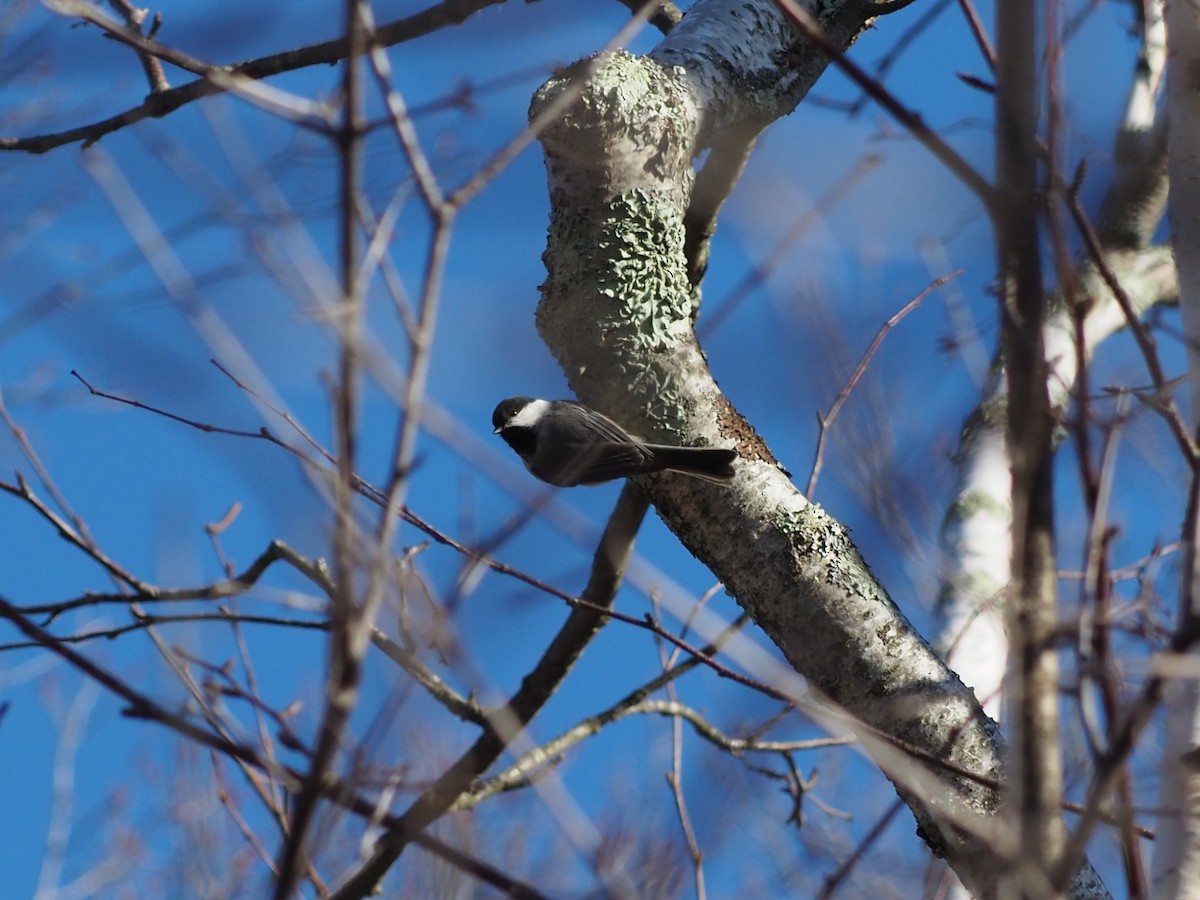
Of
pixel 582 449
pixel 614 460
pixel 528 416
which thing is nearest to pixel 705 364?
pixel 614 460

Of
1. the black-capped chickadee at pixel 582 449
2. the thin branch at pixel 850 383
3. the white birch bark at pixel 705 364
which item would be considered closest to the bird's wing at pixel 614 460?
the black-capped chickadee at pixel 582 449

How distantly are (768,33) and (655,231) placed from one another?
764 mm

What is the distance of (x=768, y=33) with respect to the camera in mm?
3094

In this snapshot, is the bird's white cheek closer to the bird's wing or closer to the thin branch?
the bird's wing

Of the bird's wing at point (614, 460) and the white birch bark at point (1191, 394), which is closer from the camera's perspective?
the white birch bark at point (1191, 394)

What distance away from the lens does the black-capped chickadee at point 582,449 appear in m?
2.54

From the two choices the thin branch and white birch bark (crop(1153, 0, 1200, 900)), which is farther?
the thin branch

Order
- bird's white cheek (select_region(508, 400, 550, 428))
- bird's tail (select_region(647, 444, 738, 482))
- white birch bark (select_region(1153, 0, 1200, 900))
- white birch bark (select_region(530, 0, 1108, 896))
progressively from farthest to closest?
bird's white cheek (select_region(508, 400, 550, 428))
bird's tail (select_region(647, 444, 738, 482))
white birch bark (select_region(530, 0, 1108, 896))
white birch bark (select_region(1153, 0, 1200, 900))

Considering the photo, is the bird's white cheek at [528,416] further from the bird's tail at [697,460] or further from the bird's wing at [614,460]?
the bird's tail at [697,460]

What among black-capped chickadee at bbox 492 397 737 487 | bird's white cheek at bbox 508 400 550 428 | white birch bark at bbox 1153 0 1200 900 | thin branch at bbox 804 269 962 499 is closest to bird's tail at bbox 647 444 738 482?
black-capped chickadee at bbox 492 397 737 487

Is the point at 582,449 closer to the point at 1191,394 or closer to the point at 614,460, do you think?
the point at 614,460

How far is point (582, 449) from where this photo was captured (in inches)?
141

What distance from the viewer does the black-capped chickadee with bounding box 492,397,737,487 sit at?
2.54 m

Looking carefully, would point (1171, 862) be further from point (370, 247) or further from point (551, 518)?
point (370, 247)
